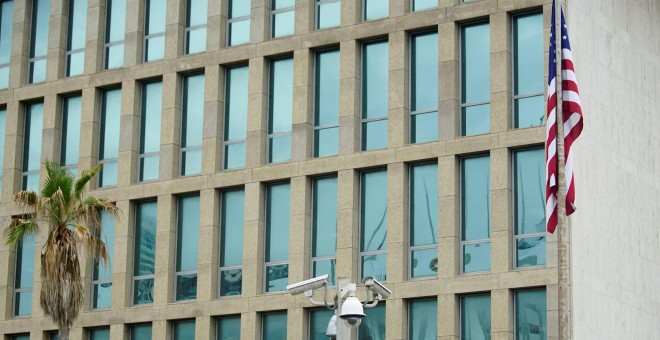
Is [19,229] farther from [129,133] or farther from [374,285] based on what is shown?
[374,285]

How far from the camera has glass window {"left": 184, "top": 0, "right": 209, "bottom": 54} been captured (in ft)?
145

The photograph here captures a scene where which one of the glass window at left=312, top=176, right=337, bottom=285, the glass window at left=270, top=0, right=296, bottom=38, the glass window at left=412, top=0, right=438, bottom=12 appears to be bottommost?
the glass window at left=312, top=176, right=337, bottom=285

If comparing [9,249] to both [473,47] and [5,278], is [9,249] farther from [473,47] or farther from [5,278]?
[473,47]

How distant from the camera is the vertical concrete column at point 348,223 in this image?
131ft

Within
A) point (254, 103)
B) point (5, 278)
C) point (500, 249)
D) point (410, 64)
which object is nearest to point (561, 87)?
point (500, 249)

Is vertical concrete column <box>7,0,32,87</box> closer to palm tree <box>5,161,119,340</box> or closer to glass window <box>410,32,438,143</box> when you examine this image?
palm tree <box>5,161,119,340</box>

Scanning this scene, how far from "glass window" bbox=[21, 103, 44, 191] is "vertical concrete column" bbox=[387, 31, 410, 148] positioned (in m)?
12.4

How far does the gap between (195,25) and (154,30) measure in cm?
151

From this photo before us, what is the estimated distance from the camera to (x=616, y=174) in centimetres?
3969

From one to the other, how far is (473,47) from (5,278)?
16407 mm

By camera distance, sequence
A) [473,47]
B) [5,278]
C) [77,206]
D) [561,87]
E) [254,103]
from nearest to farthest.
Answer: [561,87] < [77,206] < [473,47] < [254,103] < [5,278]

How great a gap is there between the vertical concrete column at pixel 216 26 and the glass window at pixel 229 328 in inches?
311

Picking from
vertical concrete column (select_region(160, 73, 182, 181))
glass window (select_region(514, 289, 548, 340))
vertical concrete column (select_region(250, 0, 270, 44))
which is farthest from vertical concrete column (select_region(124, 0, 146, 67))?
glass window (select_region(514, 289, 548, 340))

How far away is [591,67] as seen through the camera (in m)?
38.9
